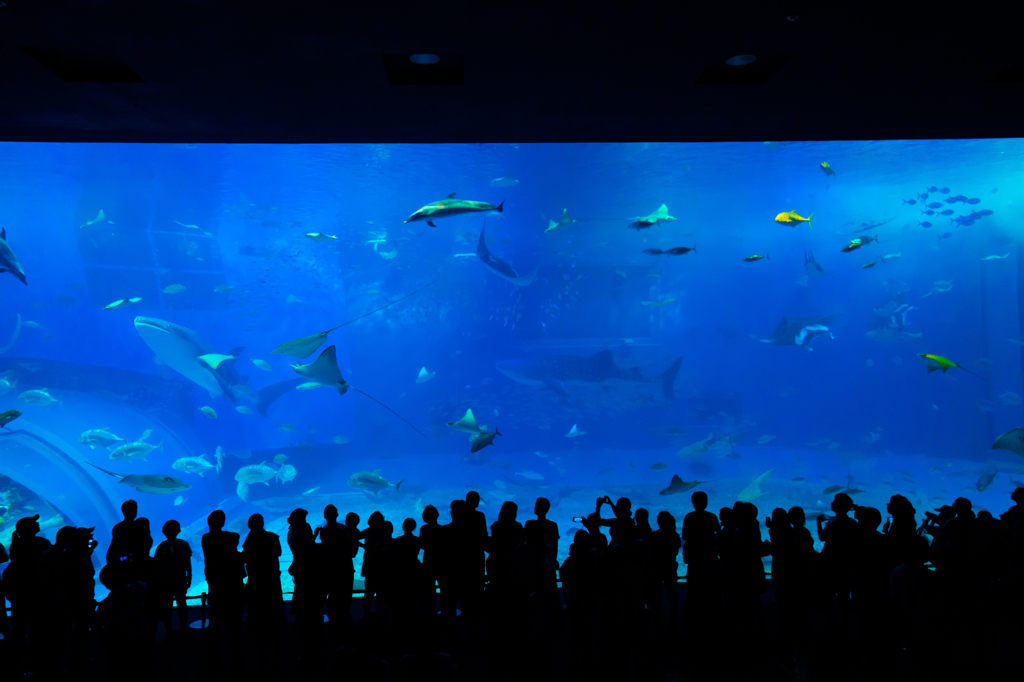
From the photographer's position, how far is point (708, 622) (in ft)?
13.2

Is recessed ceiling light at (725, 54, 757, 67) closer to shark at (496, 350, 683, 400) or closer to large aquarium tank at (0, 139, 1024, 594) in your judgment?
large aquarium tank at (0, 139, 1024, 594)

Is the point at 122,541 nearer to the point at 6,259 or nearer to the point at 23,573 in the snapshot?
the point at 23,573

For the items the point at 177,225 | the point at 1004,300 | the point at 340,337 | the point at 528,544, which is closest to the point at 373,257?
the point at 340,337

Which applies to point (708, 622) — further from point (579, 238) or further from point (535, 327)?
point (535, 327)

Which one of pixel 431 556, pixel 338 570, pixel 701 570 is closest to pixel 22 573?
pixel 338 570

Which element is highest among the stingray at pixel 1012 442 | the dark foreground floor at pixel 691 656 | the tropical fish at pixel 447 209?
the tropical fish at pixel 447 209

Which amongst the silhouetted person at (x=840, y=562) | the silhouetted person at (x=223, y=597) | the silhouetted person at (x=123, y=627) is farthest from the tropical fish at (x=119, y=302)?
the silhouetted person at (x=840, y=562)

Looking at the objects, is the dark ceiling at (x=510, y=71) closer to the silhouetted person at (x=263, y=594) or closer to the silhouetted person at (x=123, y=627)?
the silhouetted person at (x=263, y=594)

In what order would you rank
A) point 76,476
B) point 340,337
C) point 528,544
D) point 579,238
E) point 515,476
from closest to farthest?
1. point 528,544
2. point 76,476
3. point 515,476
4. point 579,238
5. point 340,337

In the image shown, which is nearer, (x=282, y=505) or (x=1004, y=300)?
(x=282, y=505)

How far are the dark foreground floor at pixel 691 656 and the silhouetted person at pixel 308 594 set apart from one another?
11 cm

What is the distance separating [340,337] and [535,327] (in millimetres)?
17728

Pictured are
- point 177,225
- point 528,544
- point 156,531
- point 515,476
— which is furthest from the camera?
point 177,225

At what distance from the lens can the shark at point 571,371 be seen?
1069 inches
